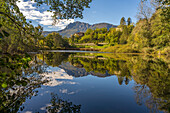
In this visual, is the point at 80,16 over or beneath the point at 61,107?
over

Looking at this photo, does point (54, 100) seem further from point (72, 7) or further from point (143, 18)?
point (143, 18)

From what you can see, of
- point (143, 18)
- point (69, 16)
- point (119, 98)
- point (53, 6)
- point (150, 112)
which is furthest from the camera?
point (143, 18)

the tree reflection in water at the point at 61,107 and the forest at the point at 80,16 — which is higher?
the forest at the point at 80,16

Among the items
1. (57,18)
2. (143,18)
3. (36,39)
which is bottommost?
(36,39)

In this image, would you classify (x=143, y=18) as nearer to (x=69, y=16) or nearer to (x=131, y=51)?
(x=131, y=51)

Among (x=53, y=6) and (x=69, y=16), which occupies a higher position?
(x=53, y=6)

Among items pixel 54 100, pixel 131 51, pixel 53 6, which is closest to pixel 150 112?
pixel 54 100

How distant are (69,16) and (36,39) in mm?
2522

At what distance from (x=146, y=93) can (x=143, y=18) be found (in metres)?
42.2

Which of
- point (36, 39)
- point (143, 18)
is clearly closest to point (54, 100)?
point (36, 39)

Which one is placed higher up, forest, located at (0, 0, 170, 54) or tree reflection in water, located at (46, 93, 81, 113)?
forest, located at (0, 0, 170, 54)

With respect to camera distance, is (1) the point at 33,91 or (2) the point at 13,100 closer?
(2) the point at 13,100

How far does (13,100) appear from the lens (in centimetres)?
532

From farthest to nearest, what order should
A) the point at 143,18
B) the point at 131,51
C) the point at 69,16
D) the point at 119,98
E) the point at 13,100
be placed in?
1. the point at 131,51
2. the point at 143,18
3. the point at 69,16
4. the point at 119,98
5. the point at 13,100
